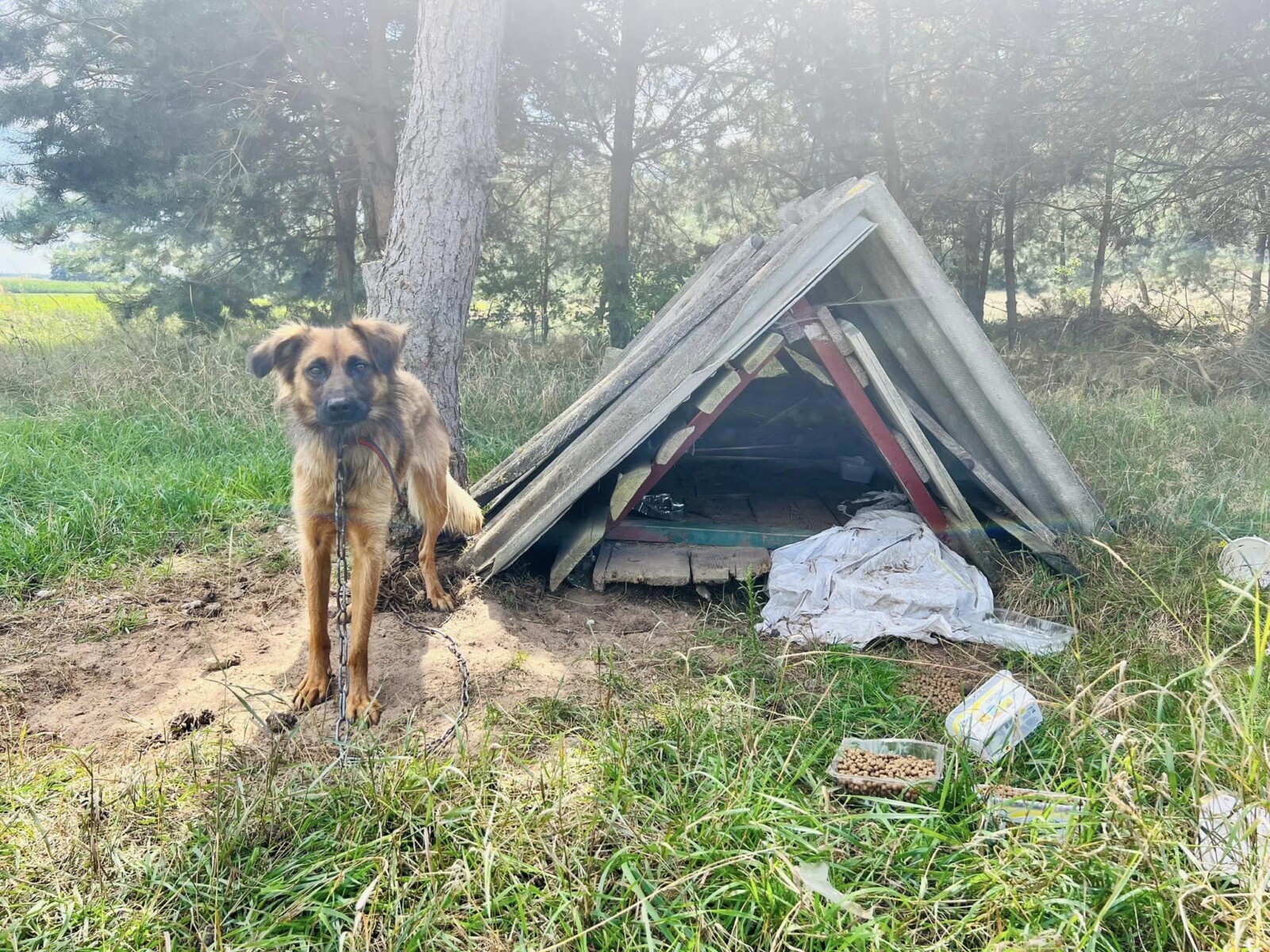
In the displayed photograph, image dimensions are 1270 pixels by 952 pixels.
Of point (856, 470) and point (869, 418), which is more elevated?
point (869, 418)

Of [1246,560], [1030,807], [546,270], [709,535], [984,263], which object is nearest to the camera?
[1030,807]

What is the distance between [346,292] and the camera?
1051 centimetres

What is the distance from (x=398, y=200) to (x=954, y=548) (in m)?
3.97

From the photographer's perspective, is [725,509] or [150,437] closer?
[725,509]

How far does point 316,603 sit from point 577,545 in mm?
1420

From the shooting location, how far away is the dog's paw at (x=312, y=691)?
9.51 ft

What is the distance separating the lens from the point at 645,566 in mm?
4098

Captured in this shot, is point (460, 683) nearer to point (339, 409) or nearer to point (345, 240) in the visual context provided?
point (339, 409)

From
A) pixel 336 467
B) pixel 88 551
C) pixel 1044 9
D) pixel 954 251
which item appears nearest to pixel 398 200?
pixel 336 467

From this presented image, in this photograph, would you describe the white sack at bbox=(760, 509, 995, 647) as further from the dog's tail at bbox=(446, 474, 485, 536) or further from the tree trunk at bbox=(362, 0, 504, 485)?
the tree trunk at bbox=(362, 0, 504, 485)

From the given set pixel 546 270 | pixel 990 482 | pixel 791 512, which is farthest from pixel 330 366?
pixel 546 270

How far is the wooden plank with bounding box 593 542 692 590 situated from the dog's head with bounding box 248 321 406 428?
1.56 meters

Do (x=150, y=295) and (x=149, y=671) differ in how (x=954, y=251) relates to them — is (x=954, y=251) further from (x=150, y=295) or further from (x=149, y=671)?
(x=149, y=671)

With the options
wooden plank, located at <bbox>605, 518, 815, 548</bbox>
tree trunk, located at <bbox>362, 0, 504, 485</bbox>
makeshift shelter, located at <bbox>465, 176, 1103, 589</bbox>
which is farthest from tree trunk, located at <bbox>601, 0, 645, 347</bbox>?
wooden plank, located at <bbox>605, 518, 815, 548</bbox>
